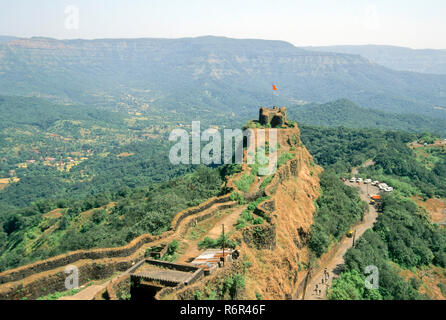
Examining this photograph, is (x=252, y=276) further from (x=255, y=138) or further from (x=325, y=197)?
(x=255, y=138)

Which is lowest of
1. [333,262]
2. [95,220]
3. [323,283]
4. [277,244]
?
[95,220]

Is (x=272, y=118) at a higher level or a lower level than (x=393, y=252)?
higher

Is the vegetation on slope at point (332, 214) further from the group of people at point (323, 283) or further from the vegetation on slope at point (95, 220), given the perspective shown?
the vegetation on slope at point (95, 220)

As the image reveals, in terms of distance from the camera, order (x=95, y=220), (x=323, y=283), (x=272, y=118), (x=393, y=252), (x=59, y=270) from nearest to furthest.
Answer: (x=59, y=270)
(x=323, y=283)
(x=393, y=252)
(x=95, y=220)
(x=272, y=118)

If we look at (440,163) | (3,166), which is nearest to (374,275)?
(440,163)

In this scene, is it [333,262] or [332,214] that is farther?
[332,214]

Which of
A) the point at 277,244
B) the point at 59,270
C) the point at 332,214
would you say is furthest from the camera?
the point at 332,214

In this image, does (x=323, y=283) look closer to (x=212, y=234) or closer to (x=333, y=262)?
(x=333, y=262)

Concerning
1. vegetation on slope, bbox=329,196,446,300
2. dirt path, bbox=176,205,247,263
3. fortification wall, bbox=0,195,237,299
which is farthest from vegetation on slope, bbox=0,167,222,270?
vegetation on slope, bbox=329,196,446,300

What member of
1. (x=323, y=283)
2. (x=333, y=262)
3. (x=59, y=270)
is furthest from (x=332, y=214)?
(x=59, y=270)
